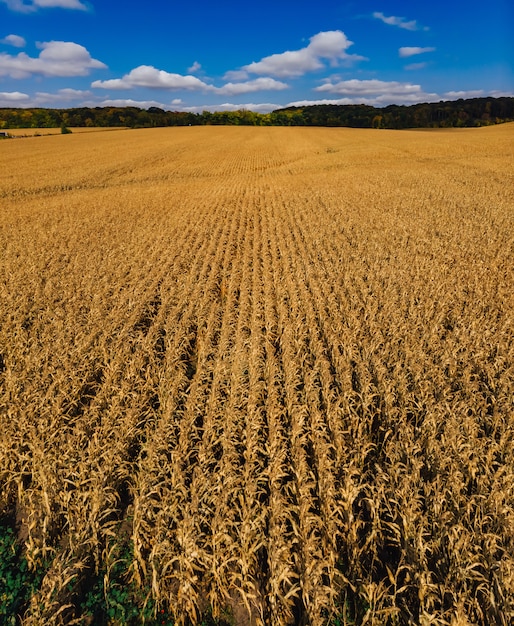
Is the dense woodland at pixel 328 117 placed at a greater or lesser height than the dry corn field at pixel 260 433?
greater

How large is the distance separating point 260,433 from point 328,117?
139 meters

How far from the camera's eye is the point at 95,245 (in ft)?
45.8

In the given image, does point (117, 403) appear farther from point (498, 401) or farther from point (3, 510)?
point (498, 401)

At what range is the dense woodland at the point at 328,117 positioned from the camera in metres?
106

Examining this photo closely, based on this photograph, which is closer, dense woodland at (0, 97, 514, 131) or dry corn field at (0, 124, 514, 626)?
dry corn field at (0, 124, 514, 626)

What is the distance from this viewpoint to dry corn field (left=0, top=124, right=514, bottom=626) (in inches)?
132

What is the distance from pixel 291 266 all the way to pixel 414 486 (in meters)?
8.34

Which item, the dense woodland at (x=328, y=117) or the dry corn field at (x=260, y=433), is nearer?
the dry corn field at (x=260, y=433)

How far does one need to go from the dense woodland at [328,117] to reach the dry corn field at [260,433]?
114 metres

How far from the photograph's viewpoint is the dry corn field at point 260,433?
132 inches

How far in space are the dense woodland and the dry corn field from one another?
11443cm

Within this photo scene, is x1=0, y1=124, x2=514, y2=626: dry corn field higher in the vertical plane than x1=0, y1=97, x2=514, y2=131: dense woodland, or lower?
lower

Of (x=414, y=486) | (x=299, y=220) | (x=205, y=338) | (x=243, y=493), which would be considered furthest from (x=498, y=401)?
(x=299, y=220)

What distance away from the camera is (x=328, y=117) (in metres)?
124
